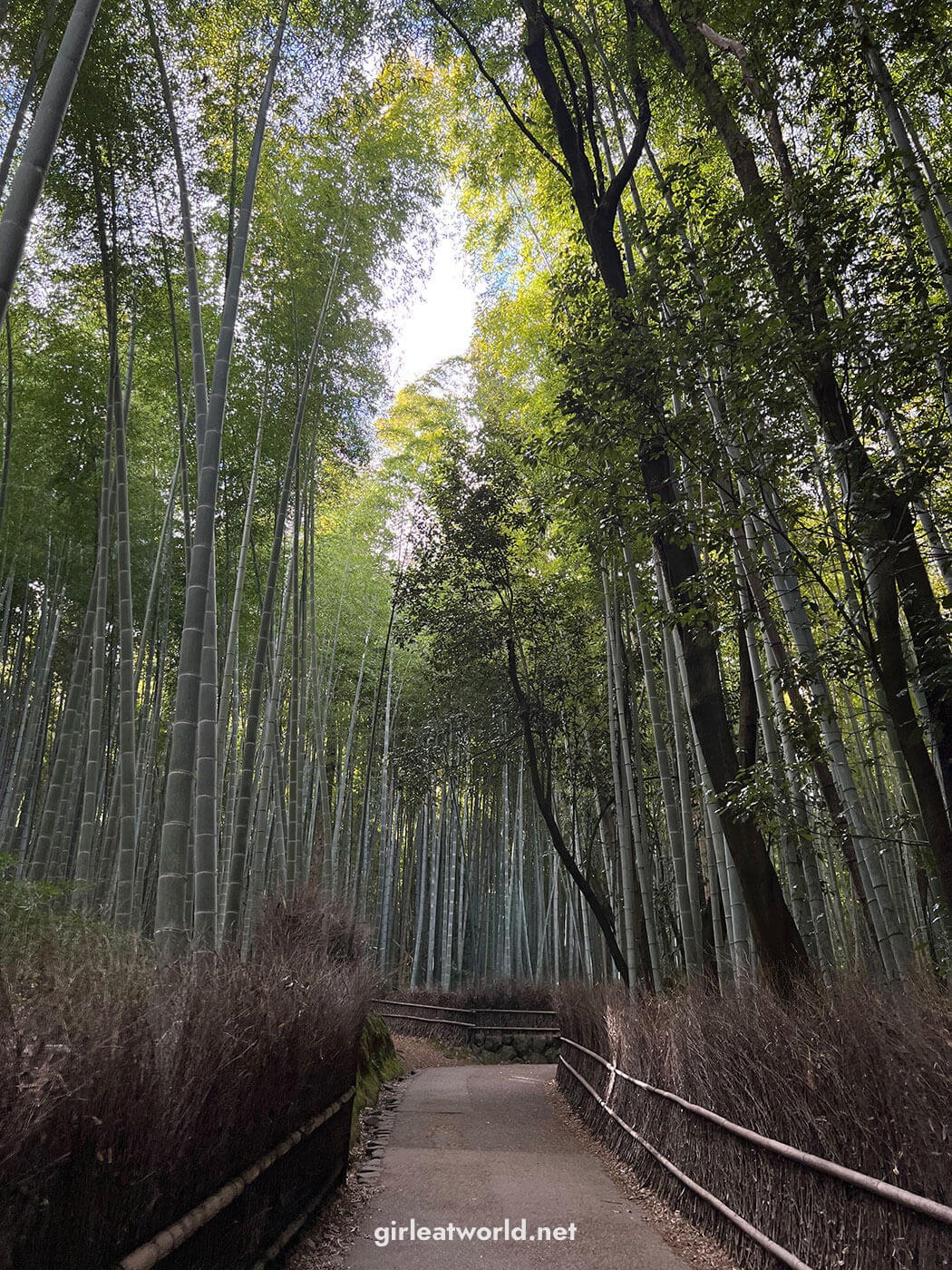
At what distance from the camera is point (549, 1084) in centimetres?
741

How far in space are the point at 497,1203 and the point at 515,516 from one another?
5656 mm

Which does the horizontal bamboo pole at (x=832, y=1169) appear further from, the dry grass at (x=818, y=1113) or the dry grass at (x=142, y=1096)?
the dry grass at (x=142, y=1096)

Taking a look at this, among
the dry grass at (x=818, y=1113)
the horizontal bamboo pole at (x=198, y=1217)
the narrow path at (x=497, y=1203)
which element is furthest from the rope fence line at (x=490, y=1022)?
the horizontal bamboo pole at (x=198, y=1217)

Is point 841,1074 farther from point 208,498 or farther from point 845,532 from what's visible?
point 208,498

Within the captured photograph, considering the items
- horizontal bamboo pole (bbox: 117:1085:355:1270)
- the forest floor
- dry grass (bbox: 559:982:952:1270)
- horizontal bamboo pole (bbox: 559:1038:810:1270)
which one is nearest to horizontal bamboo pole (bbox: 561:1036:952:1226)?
dry grass (bbox: 559:982:952:1270)

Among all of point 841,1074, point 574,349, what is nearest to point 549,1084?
point 841,1074

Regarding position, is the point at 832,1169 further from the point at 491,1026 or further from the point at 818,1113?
the point at 491,1026

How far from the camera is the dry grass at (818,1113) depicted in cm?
161

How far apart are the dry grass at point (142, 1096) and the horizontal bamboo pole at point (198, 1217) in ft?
0.08

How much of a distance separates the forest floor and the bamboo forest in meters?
0.16

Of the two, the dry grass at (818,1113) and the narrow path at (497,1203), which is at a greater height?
the dry grass at (818,1113)

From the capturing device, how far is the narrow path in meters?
2.53

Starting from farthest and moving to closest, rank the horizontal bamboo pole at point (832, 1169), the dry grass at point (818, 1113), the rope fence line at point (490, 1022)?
1. the rope fence line at point (490, 1022)
2. the dry grass at point (818, 1113)
3. the horizontal bamboo pole at point (832, 1169)

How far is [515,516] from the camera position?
293 inches
